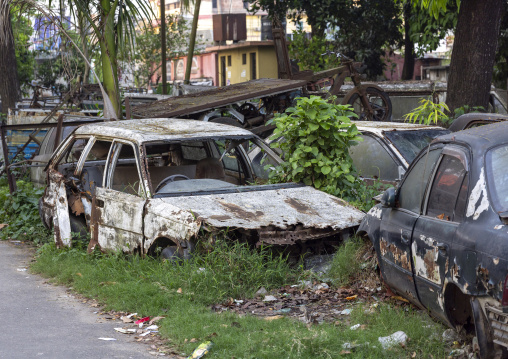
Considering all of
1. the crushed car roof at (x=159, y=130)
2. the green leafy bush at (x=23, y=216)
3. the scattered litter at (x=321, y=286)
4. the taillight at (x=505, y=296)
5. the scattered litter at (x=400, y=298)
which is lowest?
the green leafy bush at (x=23, y=216)

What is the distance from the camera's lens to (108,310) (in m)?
6.01

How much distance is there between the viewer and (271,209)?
653cm

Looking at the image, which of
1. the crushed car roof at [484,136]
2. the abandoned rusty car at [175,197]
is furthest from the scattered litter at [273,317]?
the crushed car roof at [484,136]

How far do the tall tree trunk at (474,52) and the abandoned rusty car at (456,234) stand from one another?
6.44 m

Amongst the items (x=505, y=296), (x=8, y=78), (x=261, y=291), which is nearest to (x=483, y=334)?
(x=505, y=296)

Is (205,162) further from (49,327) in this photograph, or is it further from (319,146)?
(49,327)

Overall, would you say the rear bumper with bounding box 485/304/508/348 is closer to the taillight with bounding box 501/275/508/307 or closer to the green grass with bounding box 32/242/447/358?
the taillight with bounding box 501/275/508/307

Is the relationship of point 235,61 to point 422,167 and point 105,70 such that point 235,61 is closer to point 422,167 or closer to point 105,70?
point 105,70

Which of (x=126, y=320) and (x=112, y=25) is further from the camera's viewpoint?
(x=112, y=25)

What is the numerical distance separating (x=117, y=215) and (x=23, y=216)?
3.58 metres

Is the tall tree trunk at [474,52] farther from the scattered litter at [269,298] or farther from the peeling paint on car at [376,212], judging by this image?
the scattered litter at [269,298]

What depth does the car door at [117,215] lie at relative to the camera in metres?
6.71

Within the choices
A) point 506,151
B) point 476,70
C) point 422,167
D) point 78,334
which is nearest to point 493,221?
point 506,151

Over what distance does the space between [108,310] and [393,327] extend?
2528 mm
